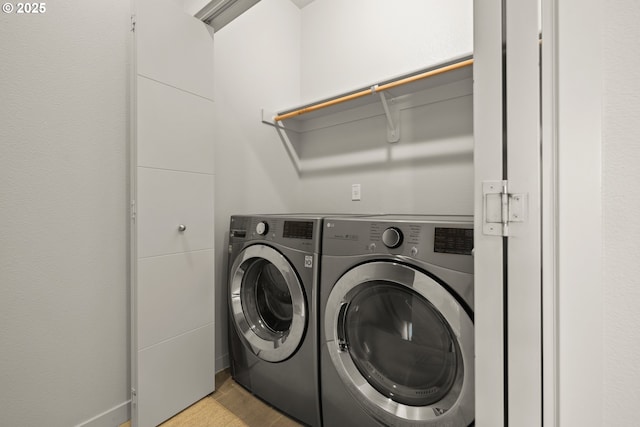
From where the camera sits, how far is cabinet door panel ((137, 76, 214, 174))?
1.22 m

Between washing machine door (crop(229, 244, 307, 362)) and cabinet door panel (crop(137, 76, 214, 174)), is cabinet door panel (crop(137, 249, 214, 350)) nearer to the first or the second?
washing machine door (crop(229, 244, 307, 362))

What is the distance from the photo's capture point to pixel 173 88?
Result: 1319mm

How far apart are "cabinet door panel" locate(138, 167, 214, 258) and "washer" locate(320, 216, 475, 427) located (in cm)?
70

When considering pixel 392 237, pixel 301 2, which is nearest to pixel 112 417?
pixel 392 237

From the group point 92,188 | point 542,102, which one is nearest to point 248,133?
point 92,188

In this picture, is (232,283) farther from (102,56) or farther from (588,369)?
(588,369)

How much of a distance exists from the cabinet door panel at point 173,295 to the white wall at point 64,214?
0.62 ft

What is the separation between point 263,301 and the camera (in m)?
1.60

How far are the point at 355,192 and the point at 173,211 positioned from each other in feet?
3.92

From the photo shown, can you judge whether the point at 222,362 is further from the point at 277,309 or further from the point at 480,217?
the point at 480,217

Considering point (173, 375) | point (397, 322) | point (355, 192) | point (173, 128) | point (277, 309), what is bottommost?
point (173, 375)

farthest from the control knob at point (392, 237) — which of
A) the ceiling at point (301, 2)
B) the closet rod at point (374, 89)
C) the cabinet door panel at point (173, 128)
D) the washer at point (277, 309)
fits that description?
the ceiling at point (301, 2)

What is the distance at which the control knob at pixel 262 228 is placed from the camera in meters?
1.43

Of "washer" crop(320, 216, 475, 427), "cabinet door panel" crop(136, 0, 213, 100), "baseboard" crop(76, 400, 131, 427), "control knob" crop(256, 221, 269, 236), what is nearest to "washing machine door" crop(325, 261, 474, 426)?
"washer" crop(320, 216, 475, 427)
